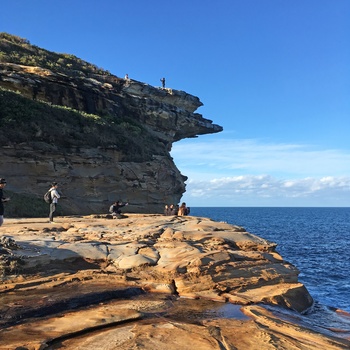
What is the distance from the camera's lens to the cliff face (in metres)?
27.5

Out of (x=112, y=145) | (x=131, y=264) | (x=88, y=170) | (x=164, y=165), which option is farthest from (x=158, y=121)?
(x=131, y=264)

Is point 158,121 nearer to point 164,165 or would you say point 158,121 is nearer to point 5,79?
point 164,165

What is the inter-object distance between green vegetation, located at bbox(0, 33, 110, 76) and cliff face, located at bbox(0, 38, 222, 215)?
0.79 meters

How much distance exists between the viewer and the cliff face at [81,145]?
90.2ft

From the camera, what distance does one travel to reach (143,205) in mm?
33750

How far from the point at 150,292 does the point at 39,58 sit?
1591 inches

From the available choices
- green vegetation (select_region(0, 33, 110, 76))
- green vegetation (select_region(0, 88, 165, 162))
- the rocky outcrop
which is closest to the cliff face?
green vegetation (select_region(0, 88, 165, 162))

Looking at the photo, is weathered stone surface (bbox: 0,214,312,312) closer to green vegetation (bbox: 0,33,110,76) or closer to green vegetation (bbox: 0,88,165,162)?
green vegetation (bbox: 0,88,165,162)

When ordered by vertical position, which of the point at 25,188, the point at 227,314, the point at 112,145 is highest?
the point at 112,145

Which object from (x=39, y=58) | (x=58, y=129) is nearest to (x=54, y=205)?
(x=58, y=129)

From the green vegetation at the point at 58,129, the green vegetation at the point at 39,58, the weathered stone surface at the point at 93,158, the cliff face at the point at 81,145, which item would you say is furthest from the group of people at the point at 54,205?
the green vegetation at the point at 39,58

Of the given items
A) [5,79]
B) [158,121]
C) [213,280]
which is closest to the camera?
[213,280]

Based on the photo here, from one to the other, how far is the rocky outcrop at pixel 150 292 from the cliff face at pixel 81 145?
1366cm

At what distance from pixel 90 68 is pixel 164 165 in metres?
22.5
